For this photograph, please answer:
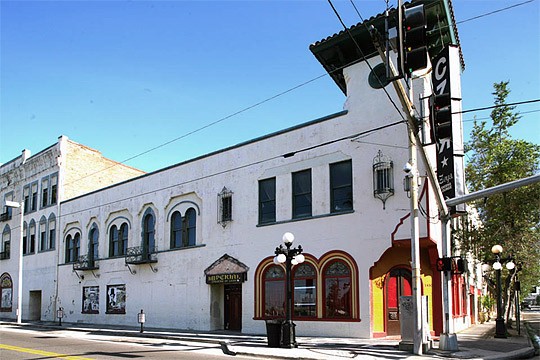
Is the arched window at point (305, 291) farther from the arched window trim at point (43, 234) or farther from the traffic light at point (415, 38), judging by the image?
the arched window trim at point (43, 234)

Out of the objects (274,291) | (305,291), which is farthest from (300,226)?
(274,291)

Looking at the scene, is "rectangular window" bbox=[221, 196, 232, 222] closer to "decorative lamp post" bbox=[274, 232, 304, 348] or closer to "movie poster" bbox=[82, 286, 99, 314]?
"decorative lamp post" bbox=[274, 232, 304, 348]

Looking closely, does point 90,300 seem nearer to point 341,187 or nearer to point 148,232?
point 148,232

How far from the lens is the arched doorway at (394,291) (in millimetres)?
19797

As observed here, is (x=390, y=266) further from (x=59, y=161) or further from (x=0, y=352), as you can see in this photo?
(x=59, y=161)

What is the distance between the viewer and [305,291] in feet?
71.7

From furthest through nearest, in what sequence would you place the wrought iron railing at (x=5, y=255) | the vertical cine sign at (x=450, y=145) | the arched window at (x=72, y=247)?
the wrought iron railing at (x=5, y=255) → the arched window at (x=72, y=247) → the vertical cine sign at (x=450, y=145)

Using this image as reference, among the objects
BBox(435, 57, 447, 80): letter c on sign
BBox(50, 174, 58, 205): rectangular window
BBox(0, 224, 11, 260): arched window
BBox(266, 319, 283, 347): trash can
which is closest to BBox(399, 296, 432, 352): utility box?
BBox(266, 319, 283, 347): trash can

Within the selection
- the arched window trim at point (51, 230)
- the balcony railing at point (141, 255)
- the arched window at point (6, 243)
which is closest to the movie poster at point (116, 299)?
the balcony railing at point (141, 255)

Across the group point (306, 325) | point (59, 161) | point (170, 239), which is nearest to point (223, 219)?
point (170, 239)

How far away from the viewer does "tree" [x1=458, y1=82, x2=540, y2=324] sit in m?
24.2

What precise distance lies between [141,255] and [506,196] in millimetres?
19053

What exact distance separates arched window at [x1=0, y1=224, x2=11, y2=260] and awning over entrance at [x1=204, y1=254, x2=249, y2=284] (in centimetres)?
2578

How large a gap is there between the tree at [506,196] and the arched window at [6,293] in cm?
3476
